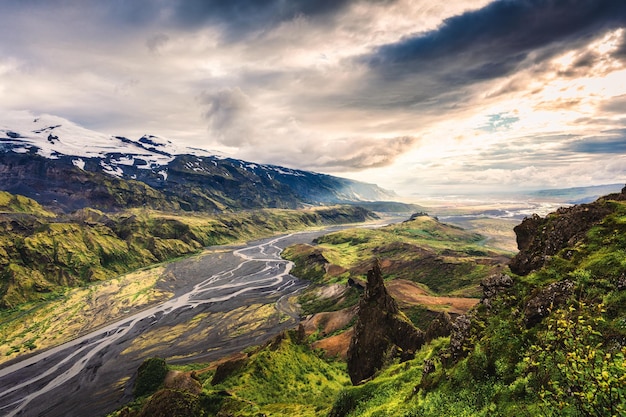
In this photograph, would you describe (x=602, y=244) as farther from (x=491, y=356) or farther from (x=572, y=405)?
(x=572, y=405)

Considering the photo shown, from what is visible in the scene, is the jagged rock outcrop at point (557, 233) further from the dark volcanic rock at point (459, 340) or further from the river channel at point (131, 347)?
the river channel at point (131, 347)

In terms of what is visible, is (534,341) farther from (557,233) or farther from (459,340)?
(557,233)

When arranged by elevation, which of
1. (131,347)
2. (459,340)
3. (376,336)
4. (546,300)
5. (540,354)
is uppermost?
(546,300)

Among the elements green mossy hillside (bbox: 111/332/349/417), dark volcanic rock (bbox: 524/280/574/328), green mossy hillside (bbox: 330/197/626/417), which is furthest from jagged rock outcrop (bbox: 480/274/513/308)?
green mossy hillside (bbox: 111/332/349/417)

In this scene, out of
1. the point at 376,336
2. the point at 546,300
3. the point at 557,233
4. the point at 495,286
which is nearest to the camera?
the point at 546,300

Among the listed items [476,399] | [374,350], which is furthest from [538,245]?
[374,350]

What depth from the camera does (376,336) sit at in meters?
50.9

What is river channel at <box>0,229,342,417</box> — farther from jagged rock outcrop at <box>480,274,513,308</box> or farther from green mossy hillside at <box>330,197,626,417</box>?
jagged rock outcrop at <box>480,274,513,308</box>

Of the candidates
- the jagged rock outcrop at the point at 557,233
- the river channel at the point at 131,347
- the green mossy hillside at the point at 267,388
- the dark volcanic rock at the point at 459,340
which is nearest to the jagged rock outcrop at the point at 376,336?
the green mossy hillside at the point at 267,388

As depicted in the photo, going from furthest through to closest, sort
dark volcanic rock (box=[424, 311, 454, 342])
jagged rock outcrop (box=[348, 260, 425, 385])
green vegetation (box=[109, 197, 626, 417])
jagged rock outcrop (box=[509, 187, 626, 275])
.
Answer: jagged rock outcrop (box=[348, 260, 425, 385]) < dark volcanic rock (box=[424, 311, 454, 342]) < jagged rock outcrop (box=[509, 187, 626, 275]) < green vegetation (box=[109, 197, 626, 417])

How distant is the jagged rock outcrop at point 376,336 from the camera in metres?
48.1

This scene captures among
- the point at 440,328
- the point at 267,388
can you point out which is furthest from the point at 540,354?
the point at 267,388

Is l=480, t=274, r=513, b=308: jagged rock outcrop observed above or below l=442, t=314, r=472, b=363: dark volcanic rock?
above

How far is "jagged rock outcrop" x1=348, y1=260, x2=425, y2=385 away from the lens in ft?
158
